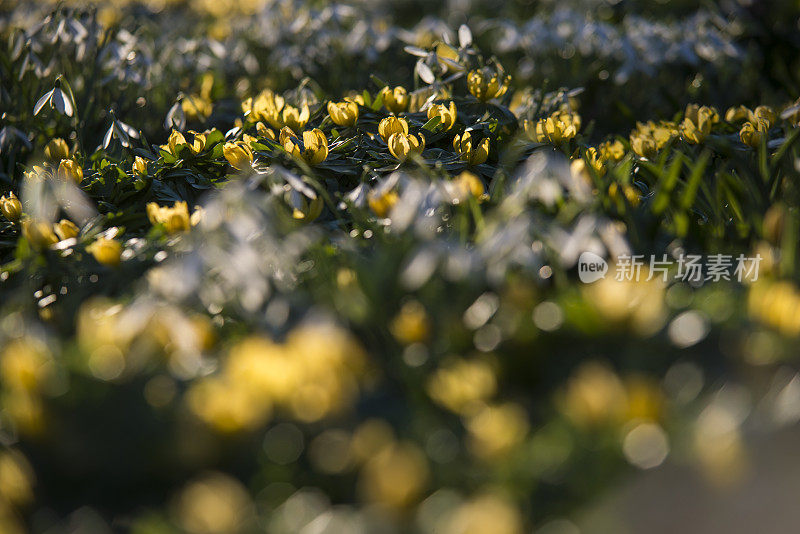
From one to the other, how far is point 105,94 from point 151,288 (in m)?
1.89

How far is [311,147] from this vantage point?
197 centimetres

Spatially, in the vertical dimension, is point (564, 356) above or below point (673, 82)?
above

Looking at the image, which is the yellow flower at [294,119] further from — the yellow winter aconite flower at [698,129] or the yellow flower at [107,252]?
the yellow winter aconite flower at [698,129]

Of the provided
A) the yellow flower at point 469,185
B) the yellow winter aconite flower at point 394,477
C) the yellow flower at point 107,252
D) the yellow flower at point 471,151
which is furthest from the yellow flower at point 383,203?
the yellow winter aconite flower at point 394,477

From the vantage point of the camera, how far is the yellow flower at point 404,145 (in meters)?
1.98

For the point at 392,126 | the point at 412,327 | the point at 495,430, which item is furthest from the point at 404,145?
the point at 495,430

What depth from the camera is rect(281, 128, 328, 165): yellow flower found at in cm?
197

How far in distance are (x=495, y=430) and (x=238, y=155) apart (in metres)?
1.14

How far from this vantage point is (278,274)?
157 cm

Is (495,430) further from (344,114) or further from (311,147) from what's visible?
(344,114)

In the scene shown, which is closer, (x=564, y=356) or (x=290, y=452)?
(x=290, y=452)

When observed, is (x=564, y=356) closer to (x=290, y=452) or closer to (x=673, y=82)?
(x=290, y=452)

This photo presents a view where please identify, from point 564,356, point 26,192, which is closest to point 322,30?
point 26,192

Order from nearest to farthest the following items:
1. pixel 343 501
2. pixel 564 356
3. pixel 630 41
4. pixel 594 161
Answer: pixel 343 501 → pixel 564 356 → pixel 594 161 → pixel 630 41
